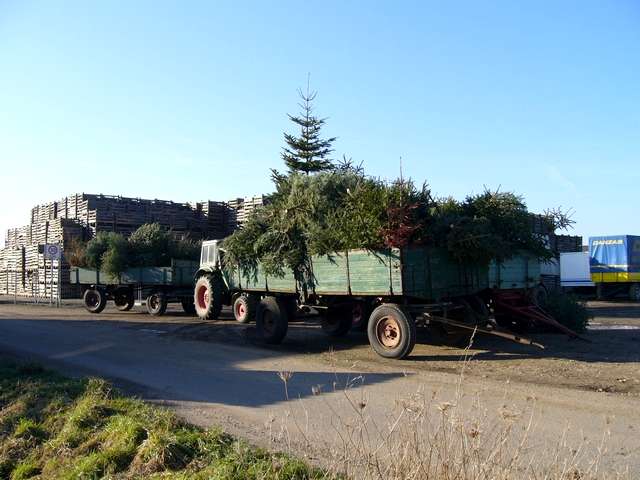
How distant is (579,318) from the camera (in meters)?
12.3

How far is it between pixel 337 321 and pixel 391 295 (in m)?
3.58

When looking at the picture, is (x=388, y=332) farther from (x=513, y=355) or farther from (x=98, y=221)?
(x=98, y=221)

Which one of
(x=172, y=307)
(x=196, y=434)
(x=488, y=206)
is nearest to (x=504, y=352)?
(x=488, y=206)

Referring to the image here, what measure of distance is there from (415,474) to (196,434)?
2789mm

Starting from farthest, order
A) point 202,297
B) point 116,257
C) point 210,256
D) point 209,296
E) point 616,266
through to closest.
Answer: point 616,266 → point 116,257 → point 202,297 → point 210,256 → point 209,296

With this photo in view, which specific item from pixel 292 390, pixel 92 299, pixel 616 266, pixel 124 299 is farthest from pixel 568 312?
pixel 616 266

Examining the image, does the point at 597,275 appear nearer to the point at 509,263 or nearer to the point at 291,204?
the point at 509,263

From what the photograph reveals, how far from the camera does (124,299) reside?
25.0 m

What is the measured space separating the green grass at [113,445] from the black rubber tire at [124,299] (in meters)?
17.7

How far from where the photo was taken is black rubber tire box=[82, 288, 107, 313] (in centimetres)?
2420

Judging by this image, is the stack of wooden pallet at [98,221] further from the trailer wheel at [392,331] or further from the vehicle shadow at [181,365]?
the trailer wheel at [392,331]

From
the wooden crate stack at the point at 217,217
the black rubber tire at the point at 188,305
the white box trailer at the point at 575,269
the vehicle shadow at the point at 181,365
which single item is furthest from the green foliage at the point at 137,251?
the white box trailer at the point at 575,269

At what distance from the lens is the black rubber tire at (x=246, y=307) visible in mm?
15227

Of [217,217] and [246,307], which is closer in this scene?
[246,307]
